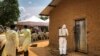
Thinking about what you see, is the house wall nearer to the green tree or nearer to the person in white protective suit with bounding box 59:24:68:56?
the person in white protective suit with bounding box 59:24:68:56

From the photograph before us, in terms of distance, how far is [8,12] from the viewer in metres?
33.0

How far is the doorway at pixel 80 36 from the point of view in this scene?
44.5ft

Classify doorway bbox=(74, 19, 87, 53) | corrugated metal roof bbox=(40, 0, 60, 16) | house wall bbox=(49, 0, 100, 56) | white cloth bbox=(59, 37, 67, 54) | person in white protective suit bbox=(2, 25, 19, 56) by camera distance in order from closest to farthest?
person in white protective suit bbox=(2, 25, 19, 56), white cloth bbox=(59, 37, 67, 54), house wall bbox=(49, 0, 100, 56), doorway bbox=(74, 19, 87, 53), corrugated metal roof bbox=(40, 0, 60, 16)

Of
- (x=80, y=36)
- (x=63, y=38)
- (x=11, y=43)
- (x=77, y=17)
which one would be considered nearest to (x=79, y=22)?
(x=77, y=17)

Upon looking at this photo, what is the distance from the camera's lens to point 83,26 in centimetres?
1374

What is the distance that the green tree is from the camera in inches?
1299

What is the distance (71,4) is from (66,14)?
0.95 metres

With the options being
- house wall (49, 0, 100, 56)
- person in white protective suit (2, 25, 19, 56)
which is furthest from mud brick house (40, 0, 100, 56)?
person in white protective suit (2, 25, 19, 56)

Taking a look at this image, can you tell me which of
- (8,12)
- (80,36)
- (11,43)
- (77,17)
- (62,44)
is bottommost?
(62,44)

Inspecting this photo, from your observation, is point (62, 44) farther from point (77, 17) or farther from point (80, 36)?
point (77, 17)

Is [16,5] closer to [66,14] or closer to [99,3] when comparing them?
[66,14]

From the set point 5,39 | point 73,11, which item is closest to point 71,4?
point 73,11

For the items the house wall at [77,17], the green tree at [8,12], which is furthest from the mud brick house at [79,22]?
the green tree at [8,12]

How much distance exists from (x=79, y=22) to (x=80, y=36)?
0.95m
